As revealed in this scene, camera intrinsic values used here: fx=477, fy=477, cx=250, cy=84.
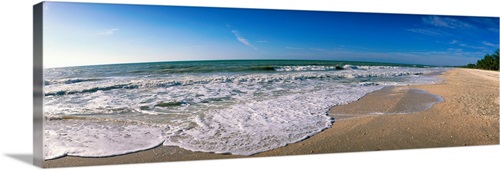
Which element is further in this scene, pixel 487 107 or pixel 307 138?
pixel 487 107

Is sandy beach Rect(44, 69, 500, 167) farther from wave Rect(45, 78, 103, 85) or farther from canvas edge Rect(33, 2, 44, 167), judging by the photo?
wave Rect(45, 78, 103, 85)

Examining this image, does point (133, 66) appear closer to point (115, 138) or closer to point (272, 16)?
point (115, 138)

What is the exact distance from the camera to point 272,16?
189 inches

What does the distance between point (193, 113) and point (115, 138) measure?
2.54ft

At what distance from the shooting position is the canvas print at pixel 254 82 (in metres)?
4.09

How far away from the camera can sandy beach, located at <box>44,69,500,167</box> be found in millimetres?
4392

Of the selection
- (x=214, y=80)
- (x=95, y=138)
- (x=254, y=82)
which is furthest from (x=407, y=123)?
(x=95, y=138)

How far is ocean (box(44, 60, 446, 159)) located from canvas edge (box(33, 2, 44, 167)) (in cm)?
6

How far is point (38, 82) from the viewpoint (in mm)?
3963

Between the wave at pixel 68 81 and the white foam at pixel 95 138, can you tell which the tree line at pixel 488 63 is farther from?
the wave at pixel 68 81

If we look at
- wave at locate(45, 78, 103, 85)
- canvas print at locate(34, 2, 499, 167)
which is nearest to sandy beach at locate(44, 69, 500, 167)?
canvas print at locate(34, 2, 499, 167)

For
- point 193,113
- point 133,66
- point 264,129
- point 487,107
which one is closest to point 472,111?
point 487,107

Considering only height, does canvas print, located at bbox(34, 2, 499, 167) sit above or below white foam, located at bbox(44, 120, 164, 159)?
above

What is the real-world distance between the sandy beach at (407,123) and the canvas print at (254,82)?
0.01 metres
